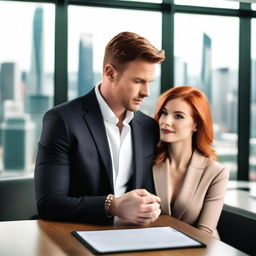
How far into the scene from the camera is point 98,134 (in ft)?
5.52

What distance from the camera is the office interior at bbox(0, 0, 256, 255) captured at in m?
3.38

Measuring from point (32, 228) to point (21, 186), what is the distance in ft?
1.98

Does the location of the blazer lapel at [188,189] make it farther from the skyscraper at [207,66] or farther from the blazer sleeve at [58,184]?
the skyscraper at [207,66]

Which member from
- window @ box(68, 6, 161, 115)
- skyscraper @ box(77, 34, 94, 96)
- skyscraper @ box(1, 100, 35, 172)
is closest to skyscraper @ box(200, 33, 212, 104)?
window @ box(68, 6, 161, 115)

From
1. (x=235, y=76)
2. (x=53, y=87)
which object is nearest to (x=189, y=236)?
(x=53, y=87)

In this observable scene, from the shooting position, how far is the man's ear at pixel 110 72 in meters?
1.73

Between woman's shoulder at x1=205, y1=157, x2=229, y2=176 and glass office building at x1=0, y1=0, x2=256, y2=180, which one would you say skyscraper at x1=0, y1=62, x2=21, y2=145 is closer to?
glass office building at x1=0, y1=0, x2=256, y2=180

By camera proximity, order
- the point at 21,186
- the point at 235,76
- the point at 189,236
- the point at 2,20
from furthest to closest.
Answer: the point at 235,76 < the point at 2,20 < the point at 21,186 < the point at 189,236

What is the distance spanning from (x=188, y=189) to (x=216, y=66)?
2.25 m

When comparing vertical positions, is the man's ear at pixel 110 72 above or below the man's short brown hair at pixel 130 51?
below

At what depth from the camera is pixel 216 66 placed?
12.9 feet

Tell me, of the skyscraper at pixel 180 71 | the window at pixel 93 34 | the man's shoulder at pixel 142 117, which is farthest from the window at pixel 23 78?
the man's shoulder at pixel 142 117

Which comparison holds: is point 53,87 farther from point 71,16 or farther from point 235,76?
point 235,76

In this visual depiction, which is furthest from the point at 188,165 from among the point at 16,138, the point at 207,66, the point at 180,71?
the point at 207,66
